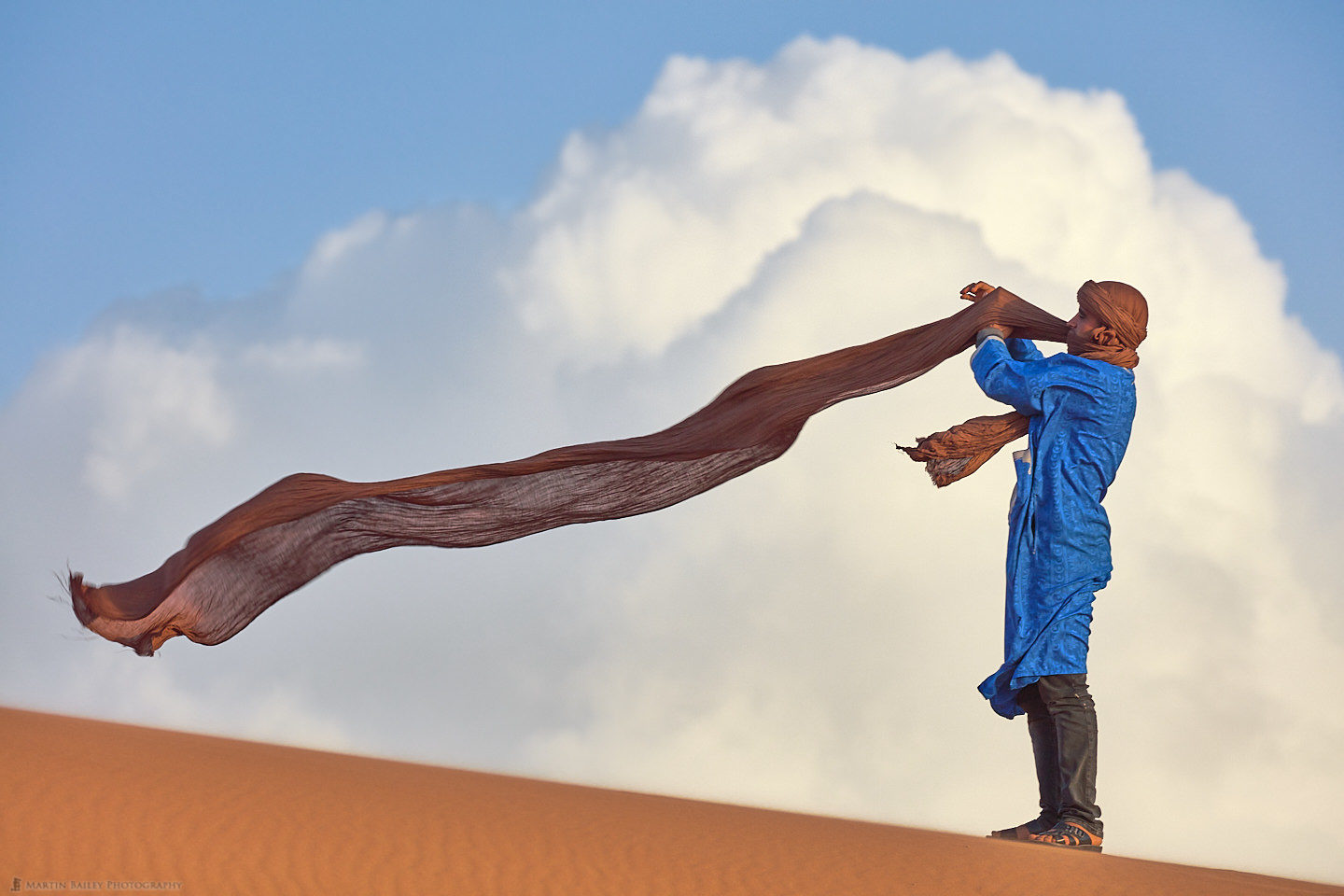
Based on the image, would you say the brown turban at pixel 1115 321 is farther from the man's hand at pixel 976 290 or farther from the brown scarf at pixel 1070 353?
the man's hand at pixel 976 290

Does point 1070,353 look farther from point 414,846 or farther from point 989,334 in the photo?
point 414,846

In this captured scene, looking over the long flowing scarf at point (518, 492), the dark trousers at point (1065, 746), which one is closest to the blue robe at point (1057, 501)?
the dark trousers at point (1065, 746)

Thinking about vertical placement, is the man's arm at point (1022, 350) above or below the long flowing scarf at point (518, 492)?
above

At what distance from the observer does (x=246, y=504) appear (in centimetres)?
675

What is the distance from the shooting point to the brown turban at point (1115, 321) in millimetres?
6516

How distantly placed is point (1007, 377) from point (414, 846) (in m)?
3.76

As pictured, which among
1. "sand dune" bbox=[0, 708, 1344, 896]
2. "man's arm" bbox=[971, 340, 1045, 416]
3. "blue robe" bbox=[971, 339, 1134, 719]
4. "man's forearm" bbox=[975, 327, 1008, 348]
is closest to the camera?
"sand dune" bbox=[0, 708, 1344, 896]

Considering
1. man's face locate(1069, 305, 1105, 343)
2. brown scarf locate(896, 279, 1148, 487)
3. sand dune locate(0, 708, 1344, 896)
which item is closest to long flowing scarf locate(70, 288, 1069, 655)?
brown scarf locate(896, 279, 1148, 487)

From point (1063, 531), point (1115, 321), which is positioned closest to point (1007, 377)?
point (1115, 321)

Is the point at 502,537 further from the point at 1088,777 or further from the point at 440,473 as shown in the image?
the point at 1088,777

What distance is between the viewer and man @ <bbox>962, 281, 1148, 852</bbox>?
6.16m

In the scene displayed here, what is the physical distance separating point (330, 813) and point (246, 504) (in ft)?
6.11

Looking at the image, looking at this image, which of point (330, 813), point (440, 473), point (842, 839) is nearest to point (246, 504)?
point (440, 473)

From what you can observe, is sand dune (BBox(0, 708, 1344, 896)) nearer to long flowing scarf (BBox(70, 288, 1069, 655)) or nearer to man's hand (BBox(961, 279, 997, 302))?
long flowing scarf (BBox(70, 288, 1069, 655))
